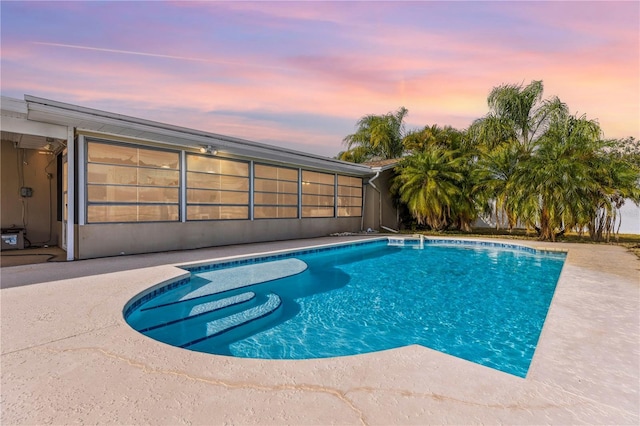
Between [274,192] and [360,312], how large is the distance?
753cm

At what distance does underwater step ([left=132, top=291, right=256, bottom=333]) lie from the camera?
4.11m

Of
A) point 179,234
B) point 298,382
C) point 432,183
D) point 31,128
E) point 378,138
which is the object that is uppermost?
point 378,138

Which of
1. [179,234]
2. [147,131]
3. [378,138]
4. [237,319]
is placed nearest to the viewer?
[237,319]

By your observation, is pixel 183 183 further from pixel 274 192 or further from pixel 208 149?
pixel 274 192

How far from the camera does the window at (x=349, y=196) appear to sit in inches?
569

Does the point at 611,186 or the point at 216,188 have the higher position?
the point at 611,186

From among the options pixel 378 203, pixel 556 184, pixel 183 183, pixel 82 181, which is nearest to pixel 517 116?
pixel 556 184

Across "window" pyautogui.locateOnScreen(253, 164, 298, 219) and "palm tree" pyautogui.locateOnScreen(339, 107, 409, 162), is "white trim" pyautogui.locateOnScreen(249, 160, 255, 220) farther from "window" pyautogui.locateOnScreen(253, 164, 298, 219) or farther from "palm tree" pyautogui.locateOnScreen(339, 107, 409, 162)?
"palm tree" pyautogui.locateOnScreen(339, 107, 409, 162)

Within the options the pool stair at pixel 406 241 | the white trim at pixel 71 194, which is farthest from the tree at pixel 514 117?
the white trim at pixel 71 194

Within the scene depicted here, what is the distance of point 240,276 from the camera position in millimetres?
6445

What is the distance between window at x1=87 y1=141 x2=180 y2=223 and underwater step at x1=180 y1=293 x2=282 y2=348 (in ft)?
16.8

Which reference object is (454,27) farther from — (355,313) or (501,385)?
(501,385)

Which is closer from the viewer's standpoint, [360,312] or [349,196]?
[360,312]

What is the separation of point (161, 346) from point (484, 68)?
41.7ft
